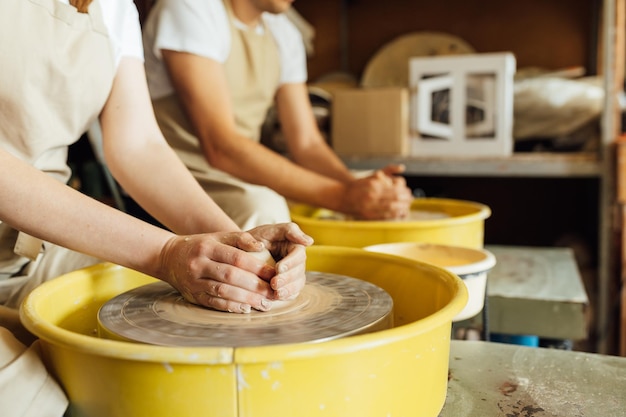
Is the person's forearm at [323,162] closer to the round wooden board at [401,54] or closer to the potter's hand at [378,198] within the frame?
the potter's hand at [378,198]

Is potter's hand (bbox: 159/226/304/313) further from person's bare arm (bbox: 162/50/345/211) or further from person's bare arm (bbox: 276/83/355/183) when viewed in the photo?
person's bare arm (bbox: 276/83/355/183)

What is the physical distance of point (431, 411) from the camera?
67 cm

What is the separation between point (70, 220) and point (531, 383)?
2.08 feet

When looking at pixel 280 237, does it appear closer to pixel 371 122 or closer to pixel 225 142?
pixel 225 142

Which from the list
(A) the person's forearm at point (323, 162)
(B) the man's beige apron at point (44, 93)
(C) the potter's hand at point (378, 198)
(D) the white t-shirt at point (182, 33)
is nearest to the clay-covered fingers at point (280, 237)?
(B) the man's beige apron at point (44, 93)

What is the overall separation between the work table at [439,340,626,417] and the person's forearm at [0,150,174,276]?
1.42 feet

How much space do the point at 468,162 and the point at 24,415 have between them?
6.46ft

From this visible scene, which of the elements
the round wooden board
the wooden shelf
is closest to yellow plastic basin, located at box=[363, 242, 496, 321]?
the wooden shelf

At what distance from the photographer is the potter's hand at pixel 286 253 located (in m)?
0.74

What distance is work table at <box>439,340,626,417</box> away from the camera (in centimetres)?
73

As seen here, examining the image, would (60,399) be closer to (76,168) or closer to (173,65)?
(173,65)

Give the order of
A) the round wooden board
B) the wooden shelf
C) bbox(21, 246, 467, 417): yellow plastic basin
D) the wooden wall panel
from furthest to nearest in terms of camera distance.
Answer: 1. the round wooden board
2. the wooden wall panel
3. the wooden shelf
4. bbox(21, 246, 467, 417): yellow plastic basin

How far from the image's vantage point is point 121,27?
3.46 feet

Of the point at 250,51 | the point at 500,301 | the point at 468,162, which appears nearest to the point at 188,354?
the point at 500,301
